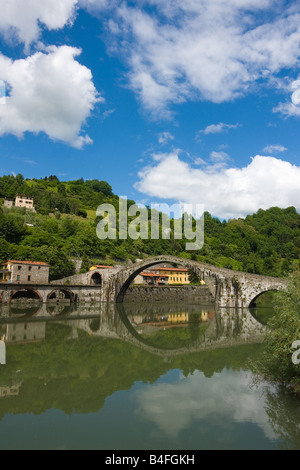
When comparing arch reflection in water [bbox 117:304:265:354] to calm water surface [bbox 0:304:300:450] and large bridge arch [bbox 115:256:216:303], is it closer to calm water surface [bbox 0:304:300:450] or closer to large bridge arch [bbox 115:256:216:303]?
calm water surface [bbox 0:304:300:450]

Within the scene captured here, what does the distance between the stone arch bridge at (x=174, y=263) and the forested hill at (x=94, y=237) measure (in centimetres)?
613

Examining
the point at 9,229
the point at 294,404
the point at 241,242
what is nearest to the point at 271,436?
the point at 294,404

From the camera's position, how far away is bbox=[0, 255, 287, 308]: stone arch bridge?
34.2 m

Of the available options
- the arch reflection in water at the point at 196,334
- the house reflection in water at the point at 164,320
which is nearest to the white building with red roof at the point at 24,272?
the house reflection in water at the point at 164,320

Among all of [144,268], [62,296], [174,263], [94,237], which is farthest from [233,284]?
[94,237]

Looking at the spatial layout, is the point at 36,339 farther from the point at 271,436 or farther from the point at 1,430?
the point at 271,436

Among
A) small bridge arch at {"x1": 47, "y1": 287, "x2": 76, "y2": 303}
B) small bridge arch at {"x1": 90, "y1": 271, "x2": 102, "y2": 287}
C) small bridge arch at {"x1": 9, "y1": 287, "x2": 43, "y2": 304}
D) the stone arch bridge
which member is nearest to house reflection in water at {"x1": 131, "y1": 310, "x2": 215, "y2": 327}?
the stone arch bridge

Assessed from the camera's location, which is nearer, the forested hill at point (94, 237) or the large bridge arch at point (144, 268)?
the large bridge arch at point (144, 268)

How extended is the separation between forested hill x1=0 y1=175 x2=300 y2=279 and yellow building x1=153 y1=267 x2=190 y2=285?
7.21 metres

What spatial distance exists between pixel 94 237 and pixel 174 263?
1258 inches

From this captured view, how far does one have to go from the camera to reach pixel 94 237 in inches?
2650

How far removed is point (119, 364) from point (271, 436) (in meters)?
7.59

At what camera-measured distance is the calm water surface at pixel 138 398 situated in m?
6.71

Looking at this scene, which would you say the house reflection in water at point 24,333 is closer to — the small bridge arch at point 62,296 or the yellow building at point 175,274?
the small bridge arch at point 62,296
